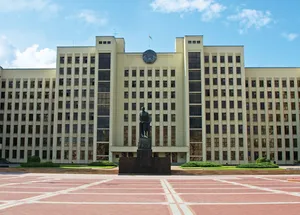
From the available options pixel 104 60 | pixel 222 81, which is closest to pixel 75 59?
pixel 104 60

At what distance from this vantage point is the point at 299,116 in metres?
70.7

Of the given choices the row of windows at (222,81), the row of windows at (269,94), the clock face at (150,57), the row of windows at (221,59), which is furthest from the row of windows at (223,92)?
the clock face at (150,57)

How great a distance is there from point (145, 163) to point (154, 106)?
38.4m

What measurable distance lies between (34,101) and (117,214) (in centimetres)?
6726

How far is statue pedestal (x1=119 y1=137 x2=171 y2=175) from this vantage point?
1236 inches

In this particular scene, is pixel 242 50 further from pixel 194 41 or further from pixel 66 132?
pixel 66 132

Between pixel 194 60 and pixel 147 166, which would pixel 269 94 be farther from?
pixel 147 166

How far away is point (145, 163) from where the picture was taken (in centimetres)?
3138

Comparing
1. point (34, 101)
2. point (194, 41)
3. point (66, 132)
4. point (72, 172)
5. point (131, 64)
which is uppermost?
point (194, 41)

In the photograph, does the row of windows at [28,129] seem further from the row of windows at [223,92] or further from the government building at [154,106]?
Answer: the row of windows at [223,92]

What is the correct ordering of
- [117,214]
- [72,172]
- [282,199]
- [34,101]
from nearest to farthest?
[117,214] < [282,199] < [72,172] < [34,101]

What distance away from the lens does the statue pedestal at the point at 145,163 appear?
103 ft

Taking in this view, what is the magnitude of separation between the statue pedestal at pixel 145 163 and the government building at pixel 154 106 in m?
33.6

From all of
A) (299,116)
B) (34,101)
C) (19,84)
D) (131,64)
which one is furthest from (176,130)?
(19,84)
